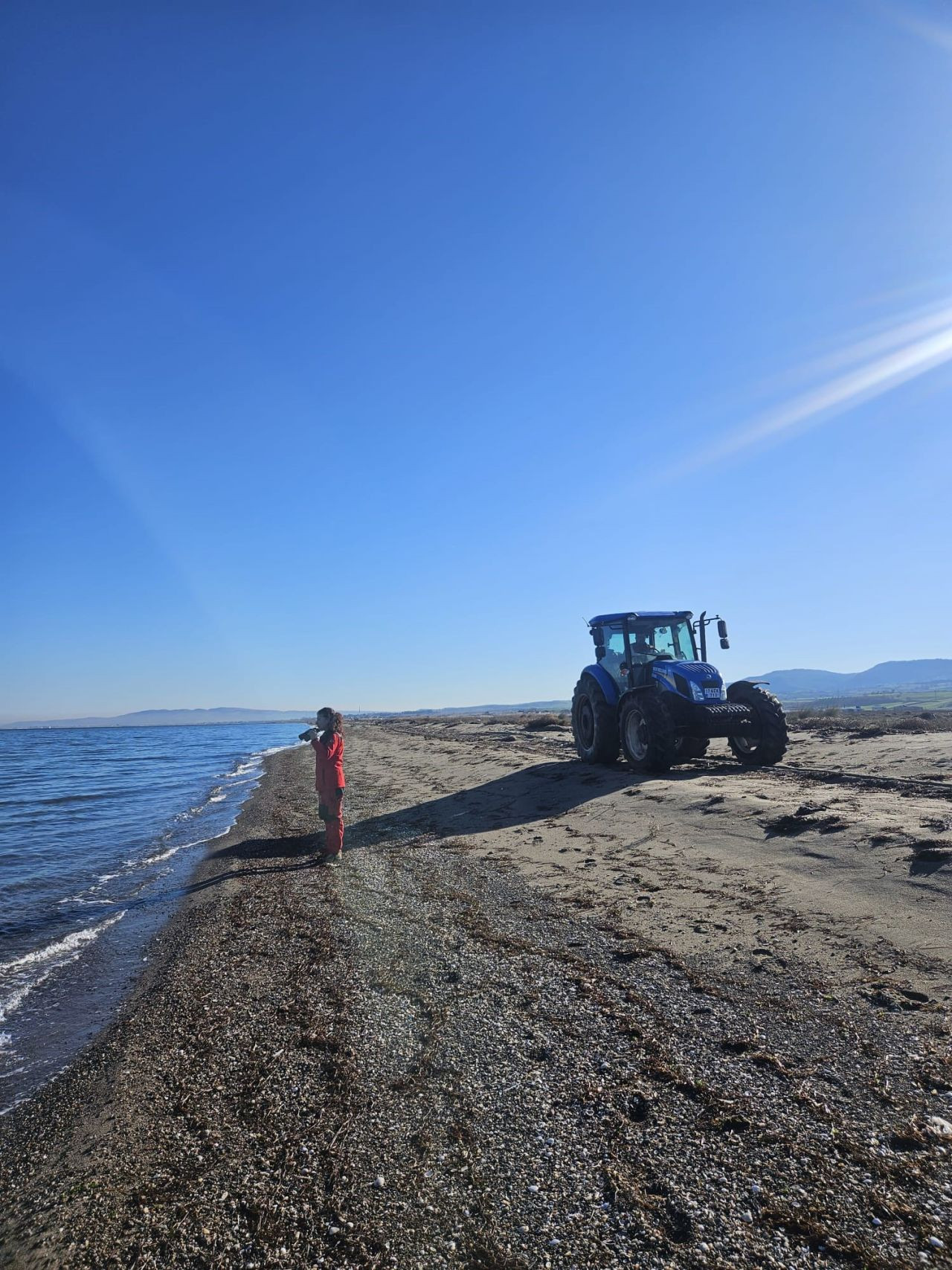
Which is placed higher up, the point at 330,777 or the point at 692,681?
the point at 692,681

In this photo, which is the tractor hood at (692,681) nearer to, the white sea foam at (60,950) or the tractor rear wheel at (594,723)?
the tractor rear wheel at (594,723)

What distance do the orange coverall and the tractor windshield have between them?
841 centimetres

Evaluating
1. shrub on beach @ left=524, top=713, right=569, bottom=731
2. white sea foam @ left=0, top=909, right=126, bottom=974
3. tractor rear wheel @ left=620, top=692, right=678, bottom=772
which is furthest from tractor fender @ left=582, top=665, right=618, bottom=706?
shrub on beach @ left=524, top=713, right=569, bottom=731

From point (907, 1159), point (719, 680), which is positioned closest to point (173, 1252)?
point (907, 1159)

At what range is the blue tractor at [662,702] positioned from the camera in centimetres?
1311

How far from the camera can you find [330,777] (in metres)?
9.53

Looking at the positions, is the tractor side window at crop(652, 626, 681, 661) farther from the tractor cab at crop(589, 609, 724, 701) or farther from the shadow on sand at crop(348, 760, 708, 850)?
the shadow on sand at crop(348, 760, 708, 850)

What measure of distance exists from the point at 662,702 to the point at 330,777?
7196mm

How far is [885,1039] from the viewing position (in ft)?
11.6

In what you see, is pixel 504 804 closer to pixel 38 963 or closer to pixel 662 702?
pixel 662 702

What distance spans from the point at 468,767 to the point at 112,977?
41.3 ft

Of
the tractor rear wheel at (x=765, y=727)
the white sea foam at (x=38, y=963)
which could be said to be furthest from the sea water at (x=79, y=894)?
the tractor rear wheel at (x=765, y=727)

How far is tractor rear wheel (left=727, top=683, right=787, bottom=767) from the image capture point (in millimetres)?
13438

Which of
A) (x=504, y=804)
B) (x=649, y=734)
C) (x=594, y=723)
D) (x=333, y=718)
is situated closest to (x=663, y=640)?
(x=594, y=723)
